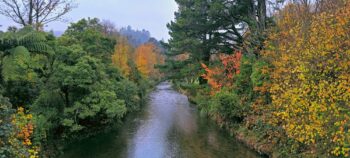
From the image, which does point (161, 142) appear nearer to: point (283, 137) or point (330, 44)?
point (283, 137)

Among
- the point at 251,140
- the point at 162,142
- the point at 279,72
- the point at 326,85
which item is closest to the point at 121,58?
the point at 162,142

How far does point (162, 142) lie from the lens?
19.7m

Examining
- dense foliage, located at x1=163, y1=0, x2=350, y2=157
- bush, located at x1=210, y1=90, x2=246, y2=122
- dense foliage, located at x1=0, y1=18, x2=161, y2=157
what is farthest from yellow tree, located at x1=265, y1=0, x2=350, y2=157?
dense foliage, located at x1=0, y1=18, x2=161, y2=157

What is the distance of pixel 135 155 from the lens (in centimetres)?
1723

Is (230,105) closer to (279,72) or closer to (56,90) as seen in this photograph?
(279,72)

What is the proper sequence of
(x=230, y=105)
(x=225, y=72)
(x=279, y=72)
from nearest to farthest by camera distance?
(x=279, y=72) → (x=230, y=105) → (x=225, y=72)

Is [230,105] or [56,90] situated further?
[230,105]

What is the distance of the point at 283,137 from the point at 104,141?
33.6ft

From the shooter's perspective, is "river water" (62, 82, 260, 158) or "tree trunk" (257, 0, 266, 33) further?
"tree trunk" (257, 0, 266, 33)

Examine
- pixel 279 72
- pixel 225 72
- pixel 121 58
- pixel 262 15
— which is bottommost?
pixel 279 72

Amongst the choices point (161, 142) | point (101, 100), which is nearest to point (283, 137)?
point (161, 142)

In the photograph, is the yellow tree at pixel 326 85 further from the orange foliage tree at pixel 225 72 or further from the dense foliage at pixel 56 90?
the orange foliage tree at pixel 225 72

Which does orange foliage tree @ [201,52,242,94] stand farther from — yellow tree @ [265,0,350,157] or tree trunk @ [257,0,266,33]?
yellow tree @ [265,0,350,157]

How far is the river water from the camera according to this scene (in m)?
17.3
